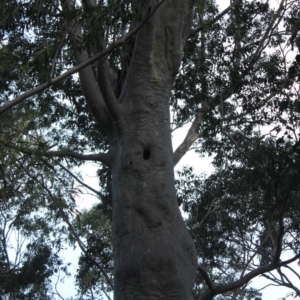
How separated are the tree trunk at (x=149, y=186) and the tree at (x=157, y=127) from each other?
0.01 meters

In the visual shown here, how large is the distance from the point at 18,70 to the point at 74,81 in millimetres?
902

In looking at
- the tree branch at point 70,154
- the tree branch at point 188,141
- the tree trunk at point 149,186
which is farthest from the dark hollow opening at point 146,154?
the tree branch at point 188,141

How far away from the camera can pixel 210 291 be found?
6.29 meters

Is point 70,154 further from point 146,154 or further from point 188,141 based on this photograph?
point 188,141

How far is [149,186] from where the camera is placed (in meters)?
5.09

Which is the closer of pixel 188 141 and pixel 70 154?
pixel 70 154

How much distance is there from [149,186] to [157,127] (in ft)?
2.21

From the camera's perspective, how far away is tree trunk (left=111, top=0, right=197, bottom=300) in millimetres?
4770

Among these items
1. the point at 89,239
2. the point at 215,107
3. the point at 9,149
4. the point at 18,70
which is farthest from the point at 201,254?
the point at 9,149

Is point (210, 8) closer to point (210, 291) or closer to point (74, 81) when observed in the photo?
point (74, 81)

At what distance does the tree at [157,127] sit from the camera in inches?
197

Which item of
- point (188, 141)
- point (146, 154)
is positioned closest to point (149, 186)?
point (146, 154)

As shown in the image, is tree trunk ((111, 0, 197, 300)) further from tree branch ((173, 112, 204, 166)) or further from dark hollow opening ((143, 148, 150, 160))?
tree branch ((173, 112, 204, 166))

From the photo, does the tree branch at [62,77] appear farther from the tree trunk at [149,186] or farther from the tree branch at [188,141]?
the tree branch at [188,141]
